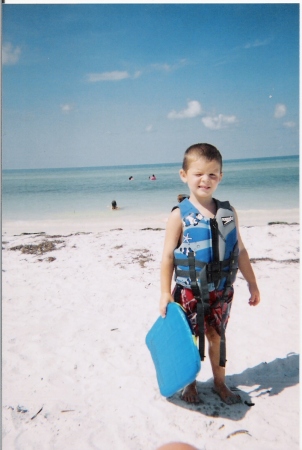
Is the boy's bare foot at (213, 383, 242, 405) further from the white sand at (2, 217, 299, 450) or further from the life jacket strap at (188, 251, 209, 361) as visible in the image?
the life jacket strap at (188, 251, 209, 361)

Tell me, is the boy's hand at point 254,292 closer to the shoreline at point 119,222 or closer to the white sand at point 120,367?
the white sand at point 120,367

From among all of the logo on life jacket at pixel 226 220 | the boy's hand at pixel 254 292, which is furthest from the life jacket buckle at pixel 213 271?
the boy's hand at pixel 254 292

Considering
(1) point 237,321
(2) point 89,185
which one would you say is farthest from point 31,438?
(2) point 89,185

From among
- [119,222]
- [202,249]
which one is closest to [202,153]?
[202,249]

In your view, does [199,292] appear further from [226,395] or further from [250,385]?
[250,385]

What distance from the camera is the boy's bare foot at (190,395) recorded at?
193 cm

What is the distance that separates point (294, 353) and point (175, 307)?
1.07m

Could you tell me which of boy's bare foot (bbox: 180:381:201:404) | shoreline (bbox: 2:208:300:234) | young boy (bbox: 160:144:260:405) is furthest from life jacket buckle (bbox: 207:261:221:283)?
shoreline (bbox: 2:208:300:234)

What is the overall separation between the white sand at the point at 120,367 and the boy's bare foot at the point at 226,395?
4 cm

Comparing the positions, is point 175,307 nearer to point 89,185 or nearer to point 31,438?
point 31,438

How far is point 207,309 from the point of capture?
179 cm

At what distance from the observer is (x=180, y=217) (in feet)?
5.90

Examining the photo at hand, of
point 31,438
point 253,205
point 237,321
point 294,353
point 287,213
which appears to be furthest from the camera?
point 253,205

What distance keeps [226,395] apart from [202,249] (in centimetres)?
85
